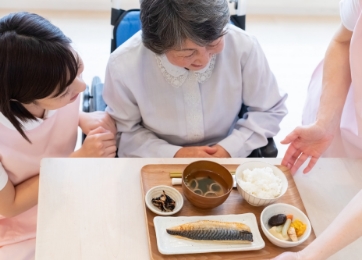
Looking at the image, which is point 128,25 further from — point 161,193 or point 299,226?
point 299,226

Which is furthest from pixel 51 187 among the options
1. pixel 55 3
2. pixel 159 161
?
pixel 55 3

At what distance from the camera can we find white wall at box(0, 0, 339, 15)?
3.23 meters

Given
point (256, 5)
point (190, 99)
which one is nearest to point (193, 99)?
point (190, 99)

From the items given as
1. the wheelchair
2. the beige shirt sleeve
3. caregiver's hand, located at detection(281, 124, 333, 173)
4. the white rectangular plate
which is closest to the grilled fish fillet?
the white rectangular plate

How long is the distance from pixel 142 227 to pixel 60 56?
490mm

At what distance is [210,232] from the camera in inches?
39.4

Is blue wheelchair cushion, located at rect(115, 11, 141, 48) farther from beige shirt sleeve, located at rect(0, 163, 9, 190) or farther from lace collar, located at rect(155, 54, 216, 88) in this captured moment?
beige shirt sleeve, located at rect(0, 163, 9, 190)

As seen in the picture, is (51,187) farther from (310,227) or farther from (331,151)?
(331,151)

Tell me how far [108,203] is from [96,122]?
0.44m

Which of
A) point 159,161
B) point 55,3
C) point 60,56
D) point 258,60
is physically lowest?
Answer: point 55,3

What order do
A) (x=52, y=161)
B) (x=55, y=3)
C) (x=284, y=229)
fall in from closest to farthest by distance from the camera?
(x=284, y=229)
(x=52, y=161)
(x=55, y=3)

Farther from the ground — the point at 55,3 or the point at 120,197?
the point at 120,197

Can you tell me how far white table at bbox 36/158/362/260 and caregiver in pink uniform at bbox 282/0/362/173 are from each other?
0.23 ft

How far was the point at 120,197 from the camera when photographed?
3.57 feet
